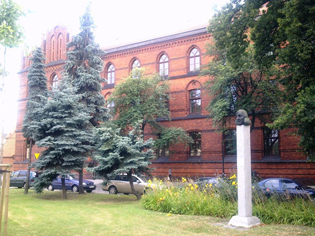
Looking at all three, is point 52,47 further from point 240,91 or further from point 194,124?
point 240,91

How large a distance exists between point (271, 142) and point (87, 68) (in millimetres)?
15911

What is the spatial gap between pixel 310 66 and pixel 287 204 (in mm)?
5150

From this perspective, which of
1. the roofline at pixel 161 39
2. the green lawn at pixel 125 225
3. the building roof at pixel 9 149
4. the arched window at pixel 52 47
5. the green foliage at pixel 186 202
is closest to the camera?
the green lawn at pixel 125 225

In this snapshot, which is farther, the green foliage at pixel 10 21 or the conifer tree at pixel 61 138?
the conifer tree at pixel 61 138

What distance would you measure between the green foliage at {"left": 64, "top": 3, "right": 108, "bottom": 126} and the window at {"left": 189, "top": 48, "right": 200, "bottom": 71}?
10253mm

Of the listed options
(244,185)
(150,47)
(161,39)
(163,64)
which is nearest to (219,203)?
(244,185)

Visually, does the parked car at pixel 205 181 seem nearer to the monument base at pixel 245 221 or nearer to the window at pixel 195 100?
the monument base at pixel 245 221

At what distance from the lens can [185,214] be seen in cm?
1129

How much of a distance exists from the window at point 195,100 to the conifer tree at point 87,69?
398 inches

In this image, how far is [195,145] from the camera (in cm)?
3053

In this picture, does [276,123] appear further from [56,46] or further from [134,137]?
[56,46]

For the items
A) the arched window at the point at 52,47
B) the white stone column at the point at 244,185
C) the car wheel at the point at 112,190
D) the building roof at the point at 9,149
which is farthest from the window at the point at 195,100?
the building roof at the point at 9,149

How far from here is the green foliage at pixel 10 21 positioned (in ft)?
27.2

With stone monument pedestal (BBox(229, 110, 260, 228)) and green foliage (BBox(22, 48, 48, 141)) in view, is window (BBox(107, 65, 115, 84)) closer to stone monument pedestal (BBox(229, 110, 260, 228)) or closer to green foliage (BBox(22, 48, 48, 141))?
green foliage (BBox(22, 48, 48, 141))
